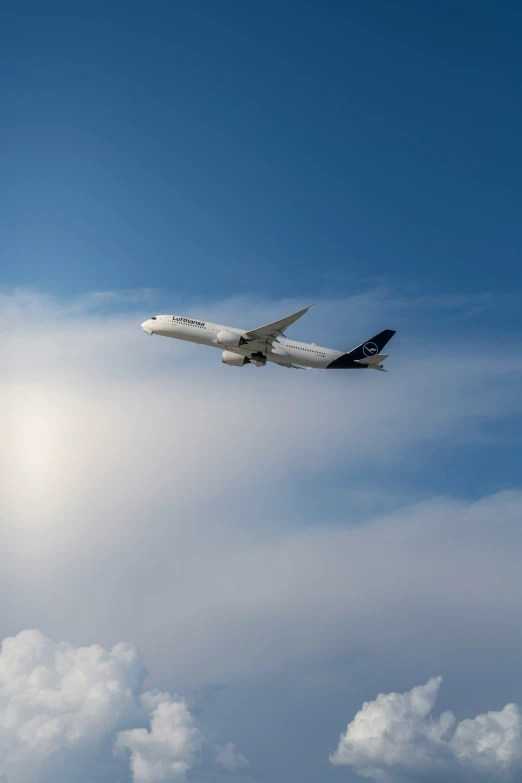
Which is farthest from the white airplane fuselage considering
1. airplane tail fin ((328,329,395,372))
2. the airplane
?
airplane tail fin ((328,329,395,372))

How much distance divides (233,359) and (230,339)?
5017 mm

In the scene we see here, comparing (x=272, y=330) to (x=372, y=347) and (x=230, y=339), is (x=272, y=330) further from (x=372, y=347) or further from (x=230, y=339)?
(x=372, y=347)

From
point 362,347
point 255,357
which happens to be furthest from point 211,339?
point 362,347

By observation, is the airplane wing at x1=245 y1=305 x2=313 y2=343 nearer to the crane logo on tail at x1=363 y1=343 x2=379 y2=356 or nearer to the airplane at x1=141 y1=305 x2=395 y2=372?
the airplane at x1=141 y1=305 x2=395 y2=372

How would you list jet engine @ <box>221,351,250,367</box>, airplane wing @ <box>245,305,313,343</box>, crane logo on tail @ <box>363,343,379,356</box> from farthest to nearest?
crane logo on tail @ <box>363,343,379,356</box> < jet engine @ <box>221,351,250,367</box> < airplane wing @ <box>245,305,313,343</box>

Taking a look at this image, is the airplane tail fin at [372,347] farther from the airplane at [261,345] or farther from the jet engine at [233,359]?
the jet engine at [233,359]

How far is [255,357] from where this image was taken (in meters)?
132

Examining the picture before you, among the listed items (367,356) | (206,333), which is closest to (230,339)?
(206,333)

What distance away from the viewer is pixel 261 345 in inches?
5108

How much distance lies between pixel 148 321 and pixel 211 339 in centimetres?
1045

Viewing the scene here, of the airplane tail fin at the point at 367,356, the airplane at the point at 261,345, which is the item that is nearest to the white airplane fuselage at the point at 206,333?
the airplane at the point at 261,345

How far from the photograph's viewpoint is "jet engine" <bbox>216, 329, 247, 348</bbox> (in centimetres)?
A: 12775

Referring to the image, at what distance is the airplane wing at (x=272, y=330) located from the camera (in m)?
125

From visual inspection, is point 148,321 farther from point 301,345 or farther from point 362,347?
point 362,347
